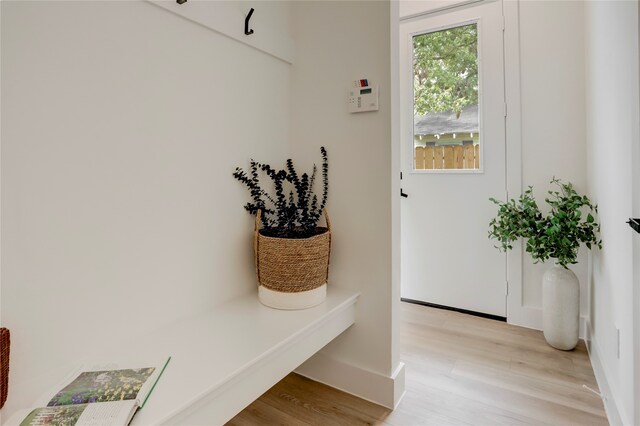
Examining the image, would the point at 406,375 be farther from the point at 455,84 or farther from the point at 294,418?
the point at 455,84

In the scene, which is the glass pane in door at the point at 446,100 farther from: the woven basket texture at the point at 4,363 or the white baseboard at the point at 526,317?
the woven basket texture at the point at 4,363

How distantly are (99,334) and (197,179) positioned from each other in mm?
600

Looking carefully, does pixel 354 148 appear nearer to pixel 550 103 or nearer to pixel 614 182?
pixel 614 182

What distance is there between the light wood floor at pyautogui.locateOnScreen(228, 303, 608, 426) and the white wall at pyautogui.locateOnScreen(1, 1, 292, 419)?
0.59 meters

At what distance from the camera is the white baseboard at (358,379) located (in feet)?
5.10

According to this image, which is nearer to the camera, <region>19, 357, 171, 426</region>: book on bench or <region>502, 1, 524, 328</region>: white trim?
<region>19, 357, 171, 426</region>: book on bench

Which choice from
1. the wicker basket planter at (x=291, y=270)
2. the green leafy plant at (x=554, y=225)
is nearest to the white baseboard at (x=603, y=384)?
the green leafy plant at (x=554, y=225)

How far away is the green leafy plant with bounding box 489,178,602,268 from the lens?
1.90 meters

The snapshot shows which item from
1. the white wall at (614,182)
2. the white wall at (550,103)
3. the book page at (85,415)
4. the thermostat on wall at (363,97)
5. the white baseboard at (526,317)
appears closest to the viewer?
the book page at (85,415)

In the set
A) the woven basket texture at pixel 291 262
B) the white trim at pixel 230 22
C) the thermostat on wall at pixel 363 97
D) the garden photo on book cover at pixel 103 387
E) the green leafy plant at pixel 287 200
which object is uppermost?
the white trim at pixel 230 22

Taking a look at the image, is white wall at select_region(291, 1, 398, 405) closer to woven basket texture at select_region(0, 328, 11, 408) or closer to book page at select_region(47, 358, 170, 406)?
book page at select_region(47, 358, 170, 406)

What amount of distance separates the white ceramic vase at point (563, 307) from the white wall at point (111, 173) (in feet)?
5.72

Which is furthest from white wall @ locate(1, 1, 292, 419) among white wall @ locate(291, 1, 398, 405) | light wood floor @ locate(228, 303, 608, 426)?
light wood floor @ locate(228, 303, 608, 426)

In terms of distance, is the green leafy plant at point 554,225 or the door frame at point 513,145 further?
the door frame at point 513,145
